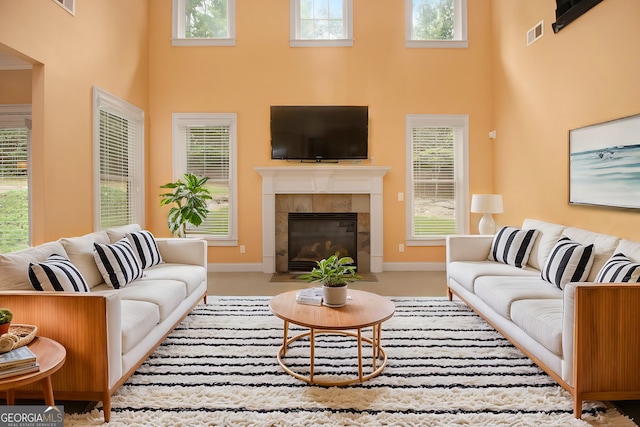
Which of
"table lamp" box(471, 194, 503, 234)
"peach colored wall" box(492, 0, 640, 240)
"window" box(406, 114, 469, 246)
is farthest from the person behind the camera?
"window" box(406, 114, 469, 246)

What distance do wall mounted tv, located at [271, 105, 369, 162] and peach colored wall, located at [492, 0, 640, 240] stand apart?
1.99m

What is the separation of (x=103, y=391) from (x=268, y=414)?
0.88 metres

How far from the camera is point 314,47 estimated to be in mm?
5688

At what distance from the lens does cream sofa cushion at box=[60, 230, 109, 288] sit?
9.51 ft

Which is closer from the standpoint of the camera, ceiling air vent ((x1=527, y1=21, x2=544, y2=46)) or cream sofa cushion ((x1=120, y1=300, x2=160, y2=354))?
cream sofa cushion ((x1=120, y1=300, x2=160, y2=354))

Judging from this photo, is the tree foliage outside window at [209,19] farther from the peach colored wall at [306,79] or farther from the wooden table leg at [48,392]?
the wooden table leg at [48,392]

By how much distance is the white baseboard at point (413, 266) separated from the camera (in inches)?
229

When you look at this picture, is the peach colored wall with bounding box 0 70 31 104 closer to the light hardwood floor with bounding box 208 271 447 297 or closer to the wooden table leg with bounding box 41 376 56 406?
the light hardwood floor with bounding box 208 271 447 297

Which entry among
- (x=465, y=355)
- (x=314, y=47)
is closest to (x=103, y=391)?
(x=465, y=355)

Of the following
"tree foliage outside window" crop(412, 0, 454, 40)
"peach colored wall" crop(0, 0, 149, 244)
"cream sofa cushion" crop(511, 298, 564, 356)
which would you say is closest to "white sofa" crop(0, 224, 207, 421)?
"peach colored wall" crop(0, 0, 149, 244)

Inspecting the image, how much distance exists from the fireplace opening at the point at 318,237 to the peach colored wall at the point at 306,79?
24.7 inches

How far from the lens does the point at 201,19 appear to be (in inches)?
229

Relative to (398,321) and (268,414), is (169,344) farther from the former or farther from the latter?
(398,321)
